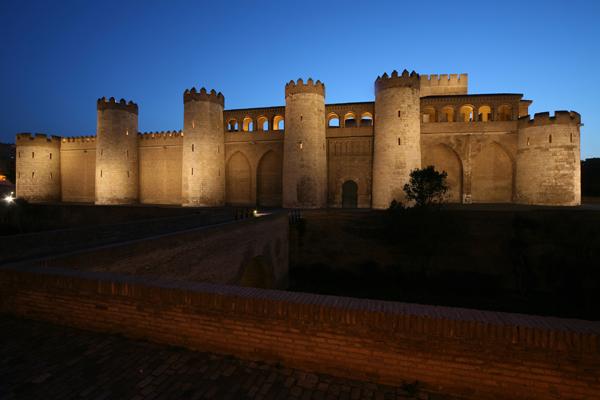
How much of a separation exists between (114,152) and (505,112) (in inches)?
1112

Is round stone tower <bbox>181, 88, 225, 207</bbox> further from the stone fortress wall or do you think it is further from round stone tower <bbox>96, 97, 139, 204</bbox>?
round stone tower <bbox>96, 97, 139, 204</bbox>

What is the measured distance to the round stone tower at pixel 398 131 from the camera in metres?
20.4

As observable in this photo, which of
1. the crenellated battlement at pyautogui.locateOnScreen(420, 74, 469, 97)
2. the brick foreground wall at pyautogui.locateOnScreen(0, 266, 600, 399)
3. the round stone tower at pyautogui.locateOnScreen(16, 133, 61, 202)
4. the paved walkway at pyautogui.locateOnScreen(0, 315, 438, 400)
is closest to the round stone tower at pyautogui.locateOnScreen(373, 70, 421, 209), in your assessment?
the crenellated battlement at pyautogui.locateOnScreen(420, 74, 469, 97)

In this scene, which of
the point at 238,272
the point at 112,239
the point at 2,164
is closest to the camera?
the point at 112,239

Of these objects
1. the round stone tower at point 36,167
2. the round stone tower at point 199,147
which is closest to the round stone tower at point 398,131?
the round stone tower at point 199,147

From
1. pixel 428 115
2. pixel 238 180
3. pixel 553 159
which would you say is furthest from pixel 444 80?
pixel 238 180

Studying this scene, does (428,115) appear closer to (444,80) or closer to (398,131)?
(444,80)

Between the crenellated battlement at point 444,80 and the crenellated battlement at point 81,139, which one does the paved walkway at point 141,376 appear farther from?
the crenellated battlement at point 81,139

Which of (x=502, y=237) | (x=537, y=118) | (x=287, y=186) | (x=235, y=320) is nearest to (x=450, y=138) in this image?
(x=537, y=118)

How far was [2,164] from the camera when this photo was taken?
42906 millimetres

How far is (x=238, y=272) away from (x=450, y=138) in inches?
708

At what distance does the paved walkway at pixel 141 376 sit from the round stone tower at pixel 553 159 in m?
22.5

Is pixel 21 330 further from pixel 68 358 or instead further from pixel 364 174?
pixel 364 174

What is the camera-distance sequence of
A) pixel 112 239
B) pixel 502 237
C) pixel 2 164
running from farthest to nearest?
pixel 2 164 → pixel 502 237 → pixel 112 239
